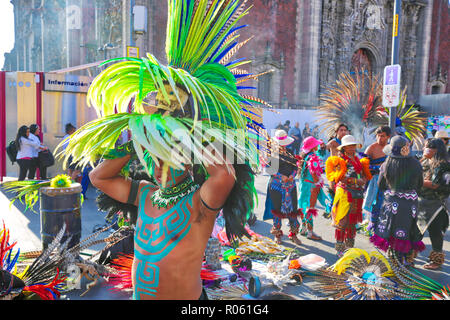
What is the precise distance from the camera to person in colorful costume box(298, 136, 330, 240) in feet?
20.6

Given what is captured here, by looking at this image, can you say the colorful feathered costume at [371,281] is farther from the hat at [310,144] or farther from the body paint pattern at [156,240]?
the hat at [310,144]

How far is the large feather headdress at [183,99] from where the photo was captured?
5.78 feet

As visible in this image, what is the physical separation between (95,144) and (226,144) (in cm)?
66

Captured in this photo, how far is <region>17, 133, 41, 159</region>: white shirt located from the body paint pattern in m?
7.80

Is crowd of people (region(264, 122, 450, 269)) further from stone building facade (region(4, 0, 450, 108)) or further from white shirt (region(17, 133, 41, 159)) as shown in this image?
stone building facade (region(4, 0, 450, 108))

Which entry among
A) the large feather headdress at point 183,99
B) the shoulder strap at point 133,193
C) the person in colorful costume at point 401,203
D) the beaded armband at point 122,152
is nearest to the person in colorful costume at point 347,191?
the person in colorful costume at point 401,203

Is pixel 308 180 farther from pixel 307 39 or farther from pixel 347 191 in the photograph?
pixel 307 39

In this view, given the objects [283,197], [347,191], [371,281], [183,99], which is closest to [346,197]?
[347,191]

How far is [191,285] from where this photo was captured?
2.10 m

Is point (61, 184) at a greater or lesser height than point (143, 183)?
lesser

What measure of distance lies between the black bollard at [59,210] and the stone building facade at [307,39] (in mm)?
15104

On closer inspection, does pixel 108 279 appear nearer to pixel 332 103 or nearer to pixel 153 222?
pixel 153 222

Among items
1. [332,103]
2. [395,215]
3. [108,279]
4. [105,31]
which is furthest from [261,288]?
[105,31]

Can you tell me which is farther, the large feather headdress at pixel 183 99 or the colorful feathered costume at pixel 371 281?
the colorful feathered costume at pixel 371 281
